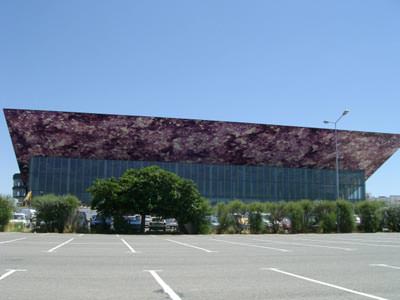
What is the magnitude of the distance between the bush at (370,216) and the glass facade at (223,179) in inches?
1549

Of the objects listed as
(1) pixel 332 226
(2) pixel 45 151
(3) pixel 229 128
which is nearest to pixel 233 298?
(1) pixel 332 226

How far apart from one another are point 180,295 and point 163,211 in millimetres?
29593

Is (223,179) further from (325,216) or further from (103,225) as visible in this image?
(103,225)

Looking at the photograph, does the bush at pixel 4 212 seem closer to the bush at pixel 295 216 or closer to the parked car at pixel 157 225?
the parked car at pixel 157 225

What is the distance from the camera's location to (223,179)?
267 ft

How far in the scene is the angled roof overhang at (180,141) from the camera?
63781mm

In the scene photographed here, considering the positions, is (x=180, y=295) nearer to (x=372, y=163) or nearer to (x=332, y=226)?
(x=332, y=226)

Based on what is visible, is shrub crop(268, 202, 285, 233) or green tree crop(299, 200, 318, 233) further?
green tree crop(299, 200, 318, 233)

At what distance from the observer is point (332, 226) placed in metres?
41.4

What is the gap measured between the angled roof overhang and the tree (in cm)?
2659

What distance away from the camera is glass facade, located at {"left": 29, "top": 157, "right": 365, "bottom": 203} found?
246 feet

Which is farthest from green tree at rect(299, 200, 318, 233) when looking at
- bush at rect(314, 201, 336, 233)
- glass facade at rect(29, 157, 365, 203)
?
glass facade at rect(29, 157, 365, 203)

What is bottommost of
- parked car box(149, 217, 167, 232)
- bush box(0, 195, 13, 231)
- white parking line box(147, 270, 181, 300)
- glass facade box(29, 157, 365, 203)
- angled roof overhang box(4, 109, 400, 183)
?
white parking line box(147, 270, 181, 300)

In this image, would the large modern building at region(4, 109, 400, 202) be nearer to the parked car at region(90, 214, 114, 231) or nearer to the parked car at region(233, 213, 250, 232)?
the parked car at region(90, 214, 114, 231)
